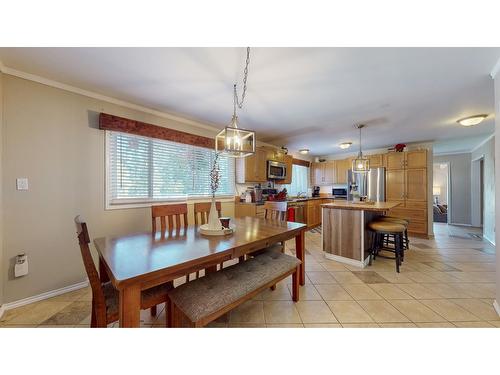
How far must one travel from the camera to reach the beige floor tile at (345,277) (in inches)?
89.4

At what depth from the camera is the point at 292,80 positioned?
1973mm

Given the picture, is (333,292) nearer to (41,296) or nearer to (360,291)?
(360,291)

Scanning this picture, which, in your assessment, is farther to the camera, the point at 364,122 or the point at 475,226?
the point at 475,226

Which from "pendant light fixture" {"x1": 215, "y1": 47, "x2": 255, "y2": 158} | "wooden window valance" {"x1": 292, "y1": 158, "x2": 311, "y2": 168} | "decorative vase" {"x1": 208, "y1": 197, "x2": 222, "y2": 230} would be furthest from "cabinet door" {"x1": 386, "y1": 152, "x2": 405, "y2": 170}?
"decorative vase" {"x1": 208, "y1": 197, "x2": 222, "y2": 230}

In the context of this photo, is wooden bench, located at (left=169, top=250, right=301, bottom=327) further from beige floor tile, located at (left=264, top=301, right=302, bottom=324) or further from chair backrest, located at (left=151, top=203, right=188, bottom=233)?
chair backrest, located at (left=151, top=203, right=188, bottom=233)

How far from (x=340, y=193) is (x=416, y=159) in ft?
6.41

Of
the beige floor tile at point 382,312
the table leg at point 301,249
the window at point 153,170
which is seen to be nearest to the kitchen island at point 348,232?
the beige floor tile at point 382,312

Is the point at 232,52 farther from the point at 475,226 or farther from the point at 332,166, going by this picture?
the point at 475,226

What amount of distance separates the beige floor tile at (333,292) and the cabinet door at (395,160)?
3991mm

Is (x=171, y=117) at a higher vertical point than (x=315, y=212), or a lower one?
higher

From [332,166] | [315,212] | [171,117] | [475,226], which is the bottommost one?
[475,226]
